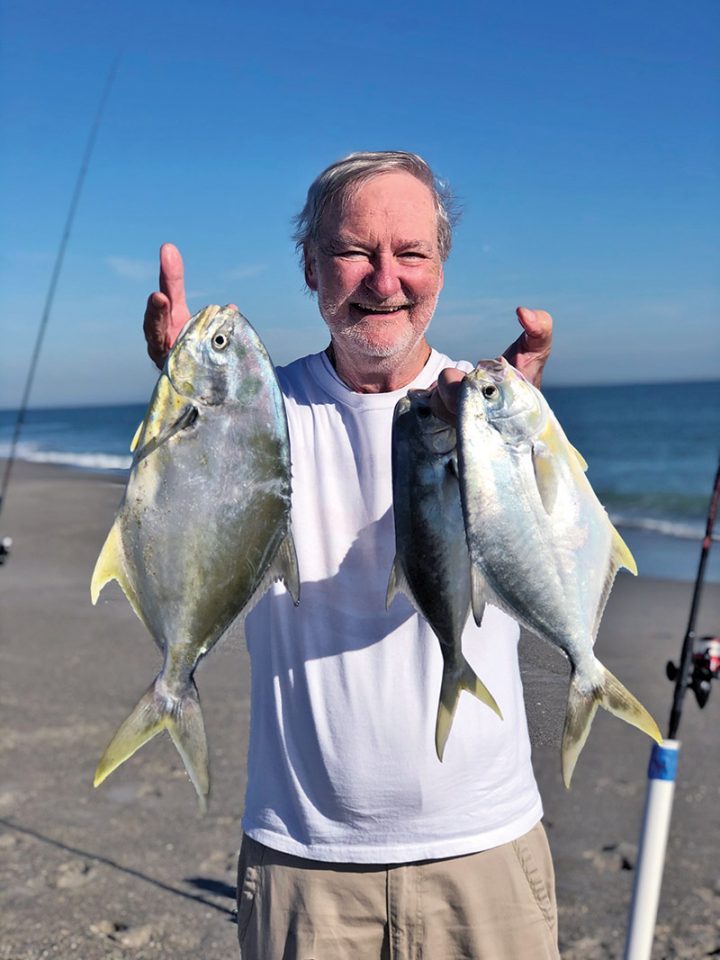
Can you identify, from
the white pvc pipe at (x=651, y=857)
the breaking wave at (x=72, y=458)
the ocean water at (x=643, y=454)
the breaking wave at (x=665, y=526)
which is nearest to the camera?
the white pvc pipe at (x=651, y=857)

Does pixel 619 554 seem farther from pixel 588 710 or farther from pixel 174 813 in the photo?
pixel 174 813

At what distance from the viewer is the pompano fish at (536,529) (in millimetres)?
2098

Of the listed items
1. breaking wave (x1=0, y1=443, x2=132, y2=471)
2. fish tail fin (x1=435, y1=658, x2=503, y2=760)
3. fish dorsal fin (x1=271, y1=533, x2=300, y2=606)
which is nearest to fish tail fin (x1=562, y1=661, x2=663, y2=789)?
fish tail fin (x1=435, y1=658, x2=503, y2=760)

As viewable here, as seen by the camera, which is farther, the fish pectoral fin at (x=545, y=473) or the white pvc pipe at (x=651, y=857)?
the white pvc pipe at (x=651, y=857)

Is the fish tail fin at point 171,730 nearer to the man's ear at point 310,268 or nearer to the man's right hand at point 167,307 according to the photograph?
the man's right hand at point 167,307

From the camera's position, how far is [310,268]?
8.86ft

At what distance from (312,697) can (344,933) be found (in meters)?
0.58

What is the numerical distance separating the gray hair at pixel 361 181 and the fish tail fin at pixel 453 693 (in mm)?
1081

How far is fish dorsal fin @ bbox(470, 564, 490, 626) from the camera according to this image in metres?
2.13

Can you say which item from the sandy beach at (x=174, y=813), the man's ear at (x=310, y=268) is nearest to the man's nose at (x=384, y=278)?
the man's ear at (x=310, y=268)

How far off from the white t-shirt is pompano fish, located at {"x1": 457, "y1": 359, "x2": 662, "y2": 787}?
37 cm

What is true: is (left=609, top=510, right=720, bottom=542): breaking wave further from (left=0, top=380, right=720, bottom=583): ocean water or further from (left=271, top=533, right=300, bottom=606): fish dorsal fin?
(left=271, top=533, right=300, bottom=606): fish dorsal fin

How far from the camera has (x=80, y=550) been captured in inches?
551

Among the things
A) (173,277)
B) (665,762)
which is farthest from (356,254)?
(665,762)
